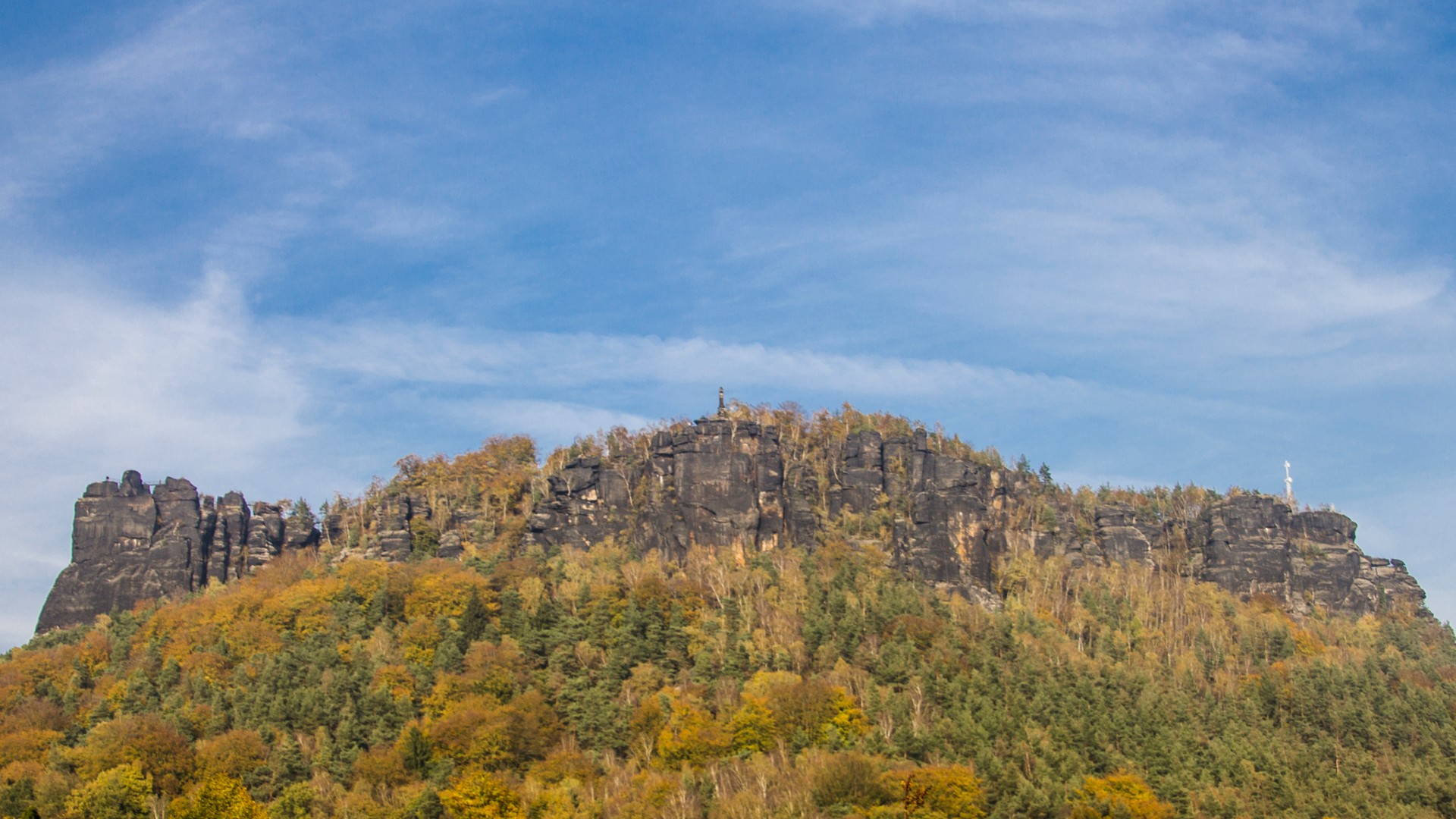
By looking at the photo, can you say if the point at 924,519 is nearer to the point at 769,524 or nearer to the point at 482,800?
the point at 769,524

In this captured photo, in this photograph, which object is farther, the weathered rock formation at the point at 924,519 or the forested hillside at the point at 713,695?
the weathered rock formation at the point at 924,519

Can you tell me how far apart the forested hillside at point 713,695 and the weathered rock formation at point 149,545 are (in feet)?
22.4

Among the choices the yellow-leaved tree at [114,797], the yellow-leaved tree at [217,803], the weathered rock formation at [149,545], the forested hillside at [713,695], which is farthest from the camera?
the weathered rock formation at [149,545]

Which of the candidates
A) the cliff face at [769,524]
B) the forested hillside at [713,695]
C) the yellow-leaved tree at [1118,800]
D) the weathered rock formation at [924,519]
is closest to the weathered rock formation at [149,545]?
the cliff face at [769,524]

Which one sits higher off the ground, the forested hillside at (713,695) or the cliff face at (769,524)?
the cliff face at (769,524)

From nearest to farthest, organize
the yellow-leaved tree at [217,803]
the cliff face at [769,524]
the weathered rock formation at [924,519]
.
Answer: the yellow-leaved tree at [217,803] < the weathered rock formation at [924,519] < the cliff face at [769,524]

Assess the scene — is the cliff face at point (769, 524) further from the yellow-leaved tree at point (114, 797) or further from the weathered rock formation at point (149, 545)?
the yellow-leaved tree at point (114, 797)

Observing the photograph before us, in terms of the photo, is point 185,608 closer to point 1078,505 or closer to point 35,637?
point 35,637

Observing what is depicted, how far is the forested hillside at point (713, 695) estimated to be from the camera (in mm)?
107312

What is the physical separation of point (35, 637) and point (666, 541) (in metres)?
59.2

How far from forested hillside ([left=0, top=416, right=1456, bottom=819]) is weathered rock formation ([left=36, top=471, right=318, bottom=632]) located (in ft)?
22.4

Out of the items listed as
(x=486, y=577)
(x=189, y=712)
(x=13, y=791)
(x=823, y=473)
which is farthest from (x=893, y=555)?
(x=13, y=791)

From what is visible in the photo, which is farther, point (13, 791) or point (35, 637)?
point (35, 637)

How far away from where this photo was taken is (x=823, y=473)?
160 m
